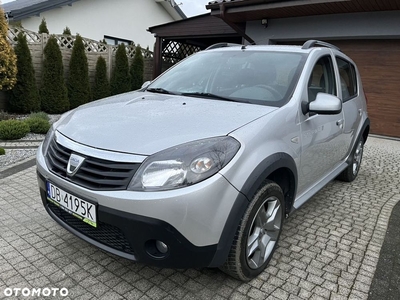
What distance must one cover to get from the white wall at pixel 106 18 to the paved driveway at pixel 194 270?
11.7 meters

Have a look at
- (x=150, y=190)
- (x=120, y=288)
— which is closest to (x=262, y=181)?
(x=150, y=190)

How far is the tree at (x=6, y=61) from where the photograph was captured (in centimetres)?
708

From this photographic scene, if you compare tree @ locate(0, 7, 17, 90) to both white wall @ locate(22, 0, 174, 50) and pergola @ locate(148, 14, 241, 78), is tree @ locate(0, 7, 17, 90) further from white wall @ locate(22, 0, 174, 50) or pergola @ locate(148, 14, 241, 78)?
white wall @ locate(22, 0, 174, 50)

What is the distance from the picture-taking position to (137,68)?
11117 mm

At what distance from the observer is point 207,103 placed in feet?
8.03

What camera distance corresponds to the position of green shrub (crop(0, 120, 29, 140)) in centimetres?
570

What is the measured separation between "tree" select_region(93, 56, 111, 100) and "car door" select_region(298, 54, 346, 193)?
26.5 ft

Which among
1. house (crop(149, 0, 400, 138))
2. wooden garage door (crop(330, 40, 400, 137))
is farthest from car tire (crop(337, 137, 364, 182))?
wooden garage door (crop(330, 40, 400, 137))

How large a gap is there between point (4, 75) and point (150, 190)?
7.24m

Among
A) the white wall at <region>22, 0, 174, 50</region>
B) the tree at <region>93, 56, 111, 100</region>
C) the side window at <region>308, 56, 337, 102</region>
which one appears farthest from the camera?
the white wall at <region>22, 0, 174, 50</region>

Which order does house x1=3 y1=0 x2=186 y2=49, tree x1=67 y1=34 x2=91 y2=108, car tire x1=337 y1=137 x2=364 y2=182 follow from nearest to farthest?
car tire x1=337 y1=137 x2=364 y2=182, tree x1=67 y1=34 x2=91 y2=108, house x1=3 y1=0 x2=186 y2=49

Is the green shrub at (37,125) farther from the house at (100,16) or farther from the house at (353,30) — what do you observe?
the house at (100,16)

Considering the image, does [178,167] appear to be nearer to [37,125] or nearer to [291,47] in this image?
[291,47]

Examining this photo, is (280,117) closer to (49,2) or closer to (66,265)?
(66,265)
